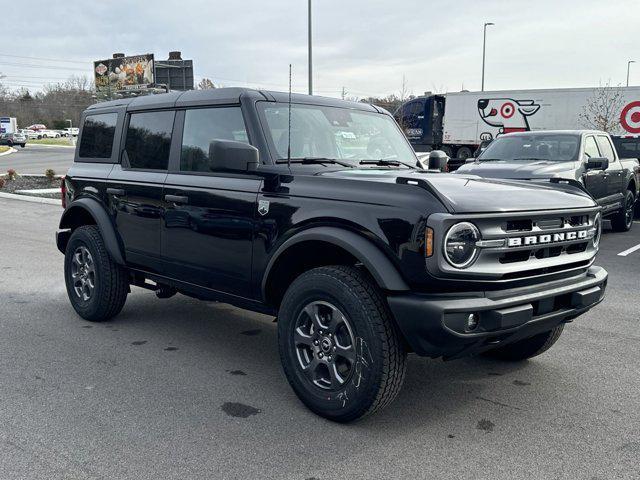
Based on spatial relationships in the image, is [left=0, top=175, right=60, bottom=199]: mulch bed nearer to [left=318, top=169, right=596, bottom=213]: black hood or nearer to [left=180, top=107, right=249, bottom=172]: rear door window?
[left=180, top=107, right=249, bottom=172]: rear door window

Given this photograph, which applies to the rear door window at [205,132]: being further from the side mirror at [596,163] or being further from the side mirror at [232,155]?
the side mirror at [596,163]

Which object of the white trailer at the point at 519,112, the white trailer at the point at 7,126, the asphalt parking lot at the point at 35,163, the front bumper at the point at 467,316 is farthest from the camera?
the white trailer at the point at 7,126

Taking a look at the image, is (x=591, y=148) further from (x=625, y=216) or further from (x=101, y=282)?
(x=101, y=282)

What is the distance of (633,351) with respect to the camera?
4.82 metres

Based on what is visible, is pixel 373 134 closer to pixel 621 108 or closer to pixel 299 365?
pixel 299 365

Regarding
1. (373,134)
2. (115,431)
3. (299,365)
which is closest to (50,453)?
(115,431)

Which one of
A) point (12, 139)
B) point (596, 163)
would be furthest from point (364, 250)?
point (12, 139)

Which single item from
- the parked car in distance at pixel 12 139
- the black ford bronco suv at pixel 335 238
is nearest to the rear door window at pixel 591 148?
the black ford bronco suv at pixel 335 238

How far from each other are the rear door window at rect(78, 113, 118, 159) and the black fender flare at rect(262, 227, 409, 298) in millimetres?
2613

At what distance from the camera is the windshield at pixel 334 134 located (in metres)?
4.21

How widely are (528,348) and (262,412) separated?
2031 mm

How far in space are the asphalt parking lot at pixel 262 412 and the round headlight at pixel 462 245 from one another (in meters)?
0.99

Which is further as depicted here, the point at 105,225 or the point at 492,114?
the point at 492,114

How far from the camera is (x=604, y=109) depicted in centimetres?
2538
